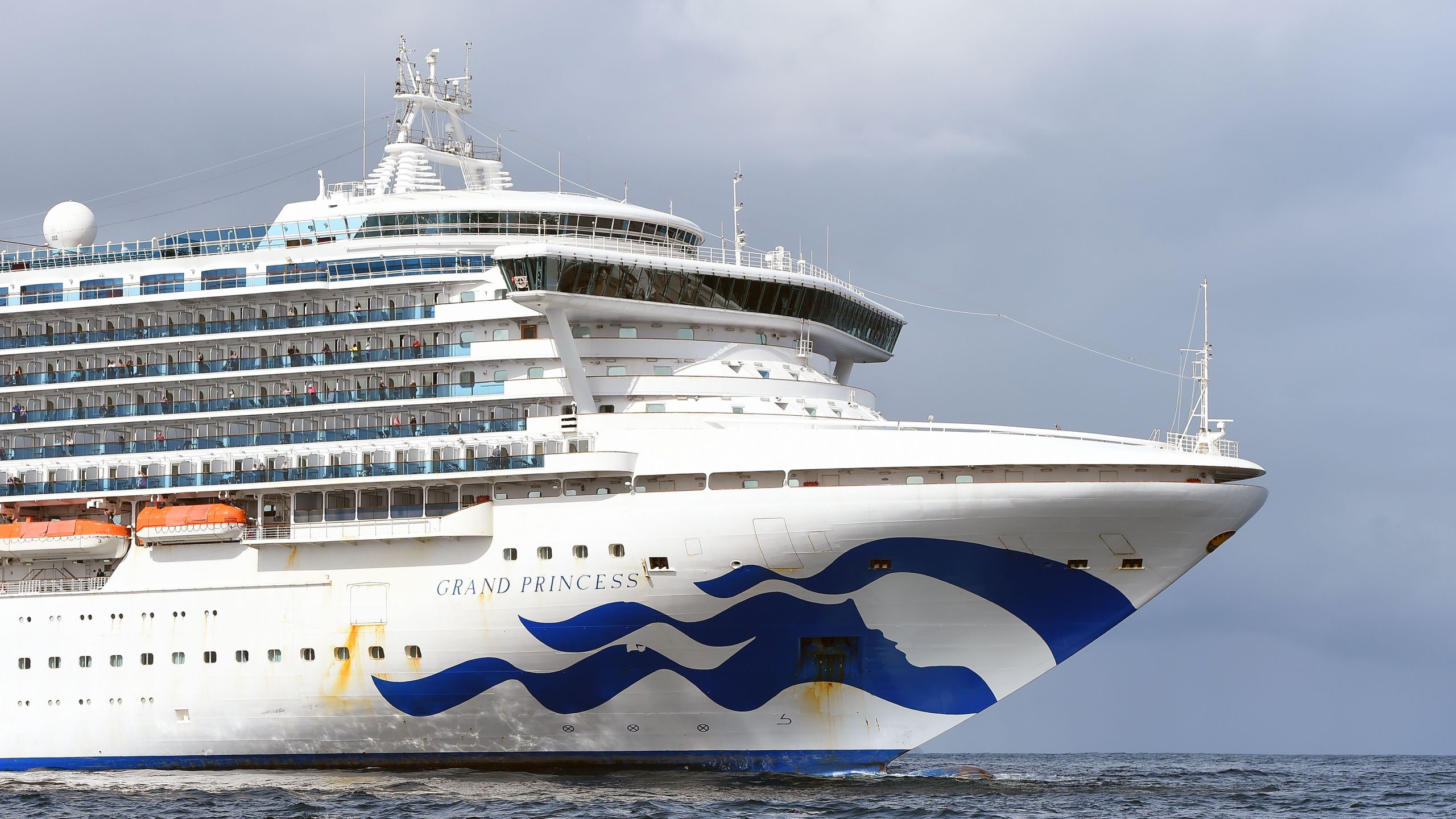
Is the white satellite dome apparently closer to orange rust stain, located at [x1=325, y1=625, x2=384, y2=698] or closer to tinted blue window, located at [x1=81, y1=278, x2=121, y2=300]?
tinted blue window, located at [x1=81, y1=278, x2=121, y2=300]

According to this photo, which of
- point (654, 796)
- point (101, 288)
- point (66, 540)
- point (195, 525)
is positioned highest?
point (101, 288)

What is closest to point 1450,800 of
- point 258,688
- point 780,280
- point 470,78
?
point 780,280

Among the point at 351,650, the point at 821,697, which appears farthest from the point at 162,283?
the point at 821,697

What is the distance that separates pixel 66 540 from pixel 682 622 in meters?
13.6

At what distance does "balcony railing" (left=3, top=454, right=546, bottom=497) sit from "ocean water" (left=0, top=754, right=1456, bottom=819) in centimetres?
588

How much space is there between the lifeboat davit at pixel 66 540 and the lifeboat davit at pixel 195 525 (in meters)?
1.08

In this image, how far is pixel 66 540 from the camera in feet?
108

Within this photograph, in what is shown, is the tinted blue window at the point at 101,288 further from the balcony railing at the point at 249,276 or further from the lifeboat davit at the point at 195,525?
the lifeboat davit at the point at 195,525

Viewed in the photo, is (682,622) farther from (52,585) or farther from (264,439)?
(52,585)

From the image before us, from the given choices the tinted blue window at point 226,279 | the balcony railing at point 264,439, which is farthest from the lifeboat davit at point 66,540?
the tinted blue window at point 226,279

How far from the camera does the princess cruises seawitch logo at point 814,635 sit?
28375mm

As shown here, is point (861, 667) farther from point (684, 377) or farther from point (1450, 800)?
point (1450, 800)

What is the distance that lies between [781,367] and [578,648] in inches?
290

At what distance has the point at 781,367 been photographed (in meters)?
32.4
